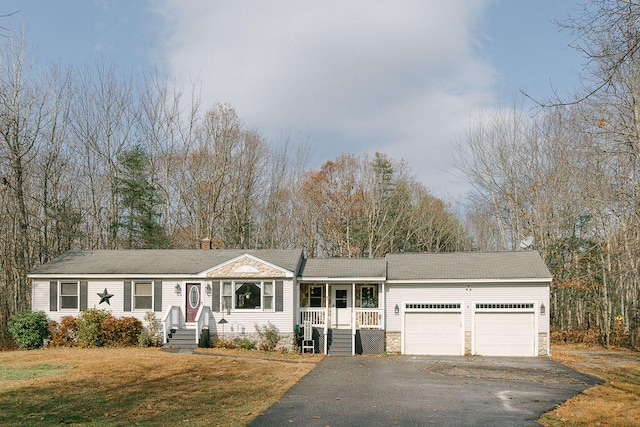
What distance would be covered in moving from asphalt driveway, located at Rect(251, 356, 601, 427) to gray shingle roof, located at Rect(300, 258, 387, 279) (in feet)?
13.6

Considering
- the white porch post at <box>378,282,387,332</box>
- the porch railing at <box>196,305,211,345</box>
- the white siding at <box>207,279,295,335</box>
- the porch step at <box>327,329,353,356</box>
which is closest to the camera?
the porch railing at <box>196,305,211,345</box>

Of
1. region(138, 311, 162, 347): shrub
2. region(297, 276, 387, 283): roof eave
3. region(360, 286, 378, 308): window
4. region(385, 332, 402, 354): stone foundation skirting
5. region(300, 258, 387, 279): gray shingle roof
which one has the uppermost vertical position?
region(300, 258, 387, 279): gray shingle roof

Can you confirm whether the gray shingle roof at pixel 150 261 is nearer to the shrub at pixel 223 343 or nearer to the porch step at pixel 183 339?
the porch step at pixel 183 339

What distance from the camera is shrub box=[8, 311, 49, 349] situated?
21.8 metres

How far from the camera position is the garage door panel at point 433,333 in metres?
21.8

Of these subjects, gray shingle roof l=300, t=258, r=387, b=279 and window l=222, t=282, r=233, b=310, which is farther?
gray shingle roof l=300, t=258, r=387, b=279

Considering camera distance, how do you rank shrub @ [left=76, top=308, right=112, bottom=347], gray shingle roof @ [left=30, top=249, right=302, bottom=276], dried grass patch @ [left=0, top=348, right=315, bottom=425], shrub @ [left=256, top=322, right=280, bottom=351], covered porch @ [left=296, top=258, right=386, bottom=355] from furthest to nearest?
gray shingle roof @ [left=30, top=249, right=302, bottom=276]
covered porch @ [left=296, top=258, right=386, bottom=355]
shrub @ [left=76, top=308, right=112, bottom=347]
shrub @ [left=256, top=322, right=280, bottom=351]
dried grass patch @ [left=0, top=348, right=315, bottom=425]

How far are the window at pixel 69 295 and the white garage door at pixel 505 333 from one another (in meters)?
16.0

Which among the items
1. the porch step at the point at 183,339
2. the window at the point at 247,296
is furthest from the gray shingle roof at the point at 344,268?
the porch step at the point at 183,339

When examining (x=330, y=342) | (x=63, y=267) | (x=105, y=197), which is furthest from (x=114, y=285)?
(x=105, y=197)

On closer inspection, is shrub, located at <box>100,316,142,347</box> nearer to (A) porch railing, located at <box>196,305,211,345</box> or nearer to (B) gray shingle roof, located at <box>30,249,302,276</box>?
(B) gray shingle roof, located at <box>30,249,302,276</box>

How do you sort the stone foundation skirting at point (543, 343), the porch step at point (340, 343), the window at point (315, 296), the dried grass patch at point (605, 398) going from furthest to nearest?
the window at point (315, 296), the porch step at point (340, 343), the stone foundation skirting at point (543, 343), the dried grass patch at point (605, 398)

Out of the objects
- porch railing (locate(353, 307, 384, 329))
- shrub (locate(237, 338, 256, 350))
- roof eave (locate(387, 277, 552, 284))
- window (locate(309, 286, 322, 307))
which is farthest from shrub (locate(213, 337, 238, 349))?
roof eave (locate(387, 277, 552, 284))

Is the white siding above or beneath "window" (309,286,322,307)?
beneath
